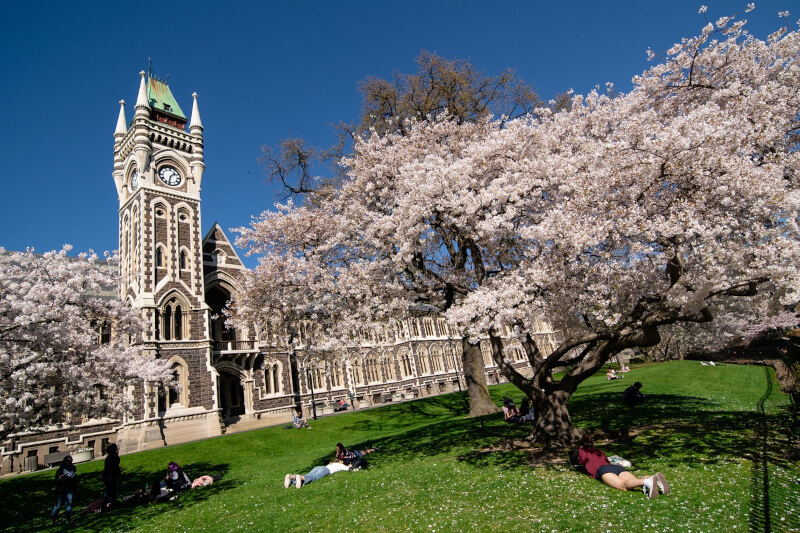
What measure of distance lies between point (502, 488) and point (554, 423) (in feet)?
13.3

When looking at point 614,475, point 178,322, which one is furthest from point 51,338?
point 178,322

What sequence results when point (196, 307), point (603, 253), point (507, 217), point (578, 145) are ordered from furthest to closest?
point (196, 307) < point (578, 145) < point (507, 217) < point (603, 253)

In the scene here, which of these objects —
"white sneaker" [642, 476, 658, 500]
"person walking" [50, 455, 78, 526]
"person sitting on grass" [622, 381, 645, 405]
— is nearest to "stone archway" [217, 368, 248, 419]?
"person walking" [50, 455, 78, 526]

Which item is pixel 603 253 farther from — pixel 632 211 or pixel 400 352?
pixel 400 352

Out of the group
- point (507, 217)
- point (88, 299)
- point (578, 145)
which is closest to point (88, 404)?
point (88, 299)

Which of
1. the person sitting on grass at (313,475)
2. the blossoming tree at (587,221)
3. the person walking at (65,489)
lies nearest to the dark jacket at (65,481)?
the person walking at (65,489)

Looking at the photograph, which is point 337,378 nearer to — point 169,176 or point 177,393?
point 177,393

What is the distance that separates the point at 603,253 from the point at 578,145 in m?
5.62

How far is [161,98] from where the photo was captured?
39.4 metres

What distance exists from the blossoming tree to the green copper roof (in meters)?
28.2

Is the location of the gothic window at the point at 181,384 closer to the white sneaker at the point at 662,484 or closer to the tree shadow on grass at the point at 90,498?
the tree shadow on grass at the point at 90,498

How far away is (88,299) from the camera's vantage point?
44.7ft

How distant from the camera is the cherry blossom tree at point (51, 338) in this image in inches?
456

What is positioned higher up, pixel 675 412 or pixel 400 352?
pixel 400 352
